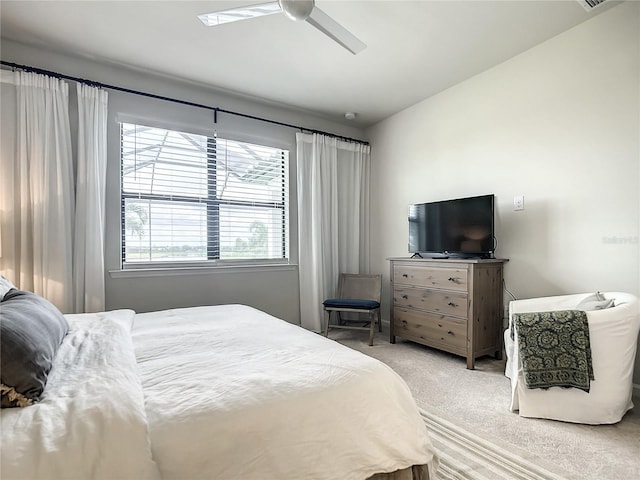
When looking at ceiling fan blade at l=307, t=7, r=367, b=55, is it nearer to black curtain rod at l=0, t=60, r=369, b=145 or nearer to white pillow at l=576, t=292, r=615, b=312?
black curtain rod at l=0, t=60, r=369, b=145

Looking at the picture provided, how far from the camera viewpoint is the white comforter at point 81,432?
75 cm

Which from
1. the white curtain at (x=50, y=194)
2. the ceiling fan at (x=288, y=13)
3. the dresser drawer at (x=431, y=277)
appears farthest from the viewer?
the dresser drawer at (x=431, y=277)

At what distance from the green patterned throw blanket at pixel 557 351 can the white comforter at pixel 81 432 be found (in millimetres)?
2047

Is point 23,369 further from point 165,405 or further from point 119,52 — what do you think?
point 119,52

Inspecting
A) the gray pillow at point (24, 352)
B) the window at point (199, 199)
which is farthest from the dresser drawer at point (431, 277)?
the gray pillow at point (24, 352)

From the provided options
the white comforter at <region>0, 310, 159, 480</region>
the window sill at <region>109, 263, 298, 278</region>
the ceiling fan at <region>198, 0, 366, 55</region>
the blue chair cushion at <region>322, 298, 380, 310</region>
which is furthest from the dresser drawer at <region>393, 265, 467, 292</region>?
the white comforter at <region>0, 310, 159, 480</region>

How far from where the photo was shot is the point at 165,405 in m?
0.98

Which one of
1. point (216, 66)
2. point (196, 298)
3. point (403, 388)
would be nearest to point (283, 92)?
point (216, 66)

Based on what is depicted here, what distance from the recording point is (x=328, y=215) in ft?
13.8

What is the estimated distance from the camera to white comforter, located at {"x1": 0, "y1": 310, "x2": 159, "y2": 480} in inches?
29.5

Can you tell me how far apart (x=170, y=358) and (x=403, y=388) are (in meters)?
0.96

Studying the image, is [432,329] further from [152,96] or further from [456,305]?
[152,96]

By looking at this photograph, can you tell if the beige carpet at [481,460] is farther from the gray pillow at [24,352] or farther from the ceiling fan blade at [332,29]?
the ceiling fan blade at [332,29]

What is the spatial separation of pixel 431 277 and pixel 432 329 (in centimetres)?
51
